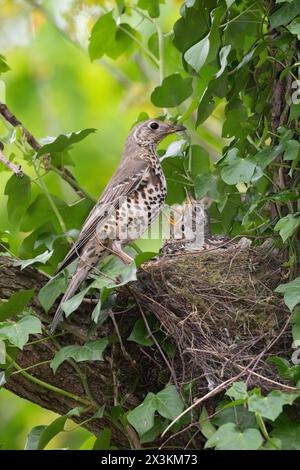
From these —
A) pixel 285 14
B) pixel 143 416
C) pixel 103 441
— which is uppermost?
pixel 285 14

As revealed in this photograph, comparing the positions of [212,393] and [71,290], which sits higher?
[71,290]

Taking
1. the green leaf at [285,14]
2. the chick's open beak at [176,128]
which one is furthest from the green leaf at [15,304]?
the chick's open beak at [176,128]

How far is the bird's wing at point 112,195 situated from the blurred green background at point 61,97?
1.48 metres

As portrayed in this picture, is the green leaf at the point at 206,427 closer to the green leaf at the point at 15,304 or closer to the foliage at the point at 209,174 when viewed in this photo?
the foliage at the point at 209,174

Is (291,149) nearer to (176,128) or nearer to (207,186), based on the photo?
(207,186)

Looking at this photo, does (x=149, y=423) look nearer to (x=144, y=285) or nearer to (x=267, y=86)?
(x=144, y=285)

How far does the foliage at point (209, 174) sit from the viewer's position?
4.21m

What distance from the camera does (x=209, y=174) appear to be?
499 centimetres

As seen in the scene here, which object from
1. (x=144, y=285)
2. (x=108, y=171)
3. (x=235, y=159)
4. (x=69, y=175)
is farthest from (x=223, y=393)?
(x=108, y=171)

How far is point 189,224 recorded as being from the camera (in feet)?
18.9

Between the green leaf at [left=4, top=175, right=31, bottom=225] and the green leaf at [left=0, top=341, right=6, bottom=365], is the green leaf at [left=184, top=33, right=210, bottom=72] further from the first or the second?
the green leaf at [left=0, top=341, right=6, bottom=365]

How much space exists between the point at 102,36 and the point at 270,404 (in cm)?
255

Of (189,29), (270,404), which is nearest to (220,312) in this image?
(270,404)

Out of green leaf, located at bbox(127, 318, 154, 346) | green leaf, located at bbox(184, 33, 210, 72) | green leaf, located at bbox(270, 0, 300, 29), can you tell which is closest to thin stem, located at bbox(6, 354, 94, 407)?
green leaf, located at bbox(127, 318, 154, 346)
